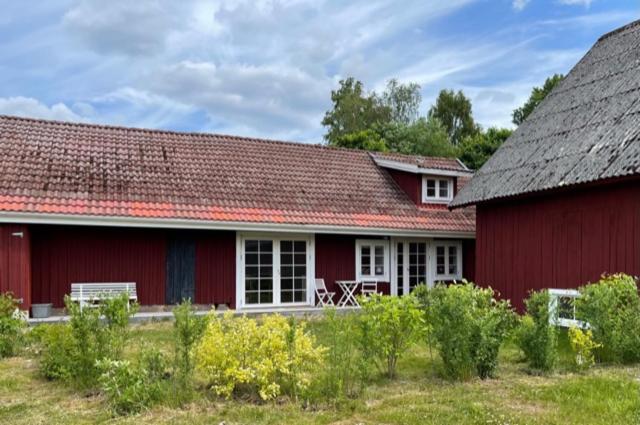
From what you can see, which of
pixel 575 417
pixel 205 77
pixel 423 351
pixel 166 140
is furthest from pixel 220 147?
pixel 575 417

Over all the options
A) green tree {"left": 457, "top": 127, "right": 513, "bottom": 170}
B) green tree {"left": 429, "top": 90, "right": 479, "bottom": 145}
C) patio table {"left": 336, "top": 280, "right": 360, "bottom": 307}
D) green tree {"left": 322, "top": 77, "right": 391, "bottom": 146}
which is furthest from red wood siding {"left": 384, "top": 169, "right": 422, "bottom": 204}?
green tree {"left": 429, "top": 90, "right": 479, "bottom": 145}

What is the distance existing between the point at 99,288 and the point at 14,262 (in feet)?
6.24

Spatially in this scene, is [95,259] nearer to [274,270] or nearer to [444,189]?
[274,270]

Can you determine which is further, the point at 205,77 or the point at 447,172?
the point at 205,77

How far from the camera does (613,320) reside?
762 centimetres

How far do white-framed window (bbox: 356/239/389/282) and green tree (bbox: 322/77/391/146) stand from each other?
25.5m

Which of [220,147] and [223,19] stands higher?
[223,19]

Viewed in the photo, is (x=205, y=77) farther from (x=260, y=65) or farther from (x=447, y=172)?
(x=447, y=172)

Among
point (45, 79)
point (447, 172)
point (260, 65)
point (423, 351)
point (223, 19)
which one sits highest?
point (260, 65)

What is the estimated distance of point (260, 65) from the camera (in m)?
23.6

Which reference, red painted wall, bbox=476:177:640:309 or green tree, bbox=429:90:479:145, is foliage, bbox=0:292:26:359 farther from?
green tree, bbox=429:90:479:145

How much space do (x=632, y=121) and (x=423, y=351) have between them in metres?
6.44

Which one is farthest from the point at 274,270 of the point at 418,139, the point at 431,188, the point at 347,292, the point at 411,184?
the point at 418,139

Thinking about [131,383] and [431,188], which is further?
[431,188]
